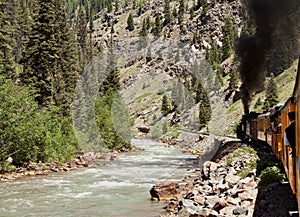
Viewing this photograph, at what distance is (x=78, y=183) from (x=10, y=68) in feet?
78.3

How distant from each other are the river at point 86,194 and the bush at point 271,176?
3.87m

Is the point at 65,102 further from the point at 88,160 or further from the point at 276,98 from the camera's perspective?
the point at 276,98

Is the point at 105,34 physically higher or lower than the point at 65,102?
higher

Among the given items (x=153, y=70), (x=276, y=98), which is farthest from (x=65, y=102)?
(x=153, y=70)

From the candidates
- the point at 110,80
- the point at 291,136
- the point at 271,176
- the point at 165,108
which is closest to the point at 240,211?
the point at 271,176

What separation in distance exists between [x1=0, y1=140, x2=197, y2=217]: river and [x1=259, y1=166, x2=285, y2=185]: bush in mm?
3871

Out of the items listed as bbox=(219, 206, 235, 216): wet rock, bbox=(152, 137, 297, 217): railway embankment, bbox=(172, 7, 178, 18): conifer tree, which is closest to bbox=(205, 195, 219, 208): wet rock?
bbox=(152, 137, 297, 217): railway embankment

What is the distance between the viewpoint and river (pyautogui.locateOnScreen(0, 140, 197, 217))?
49.3 feet

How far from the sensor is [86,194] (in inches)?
732

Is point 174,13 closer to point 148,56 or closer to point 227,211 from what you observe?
point 148,56

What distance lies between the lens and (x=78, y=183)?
21906 mm

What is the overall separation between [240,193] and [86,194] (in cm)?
865

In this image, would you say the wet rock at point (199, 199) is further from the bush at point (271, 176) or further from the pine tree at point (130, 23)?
the pine tree at point (130, 23)

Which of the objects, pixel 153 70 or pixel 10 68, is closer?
pixel 10 68
